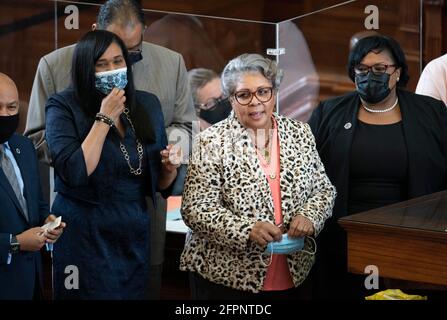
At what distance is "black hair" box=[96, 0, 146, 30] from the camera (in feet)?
11.6

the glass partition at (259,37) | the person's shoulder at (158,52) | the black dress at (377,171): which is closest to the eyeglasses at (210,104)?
the glass partition at (259,37)

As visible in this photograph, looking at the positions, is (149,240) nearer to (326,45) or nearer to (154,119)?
(154,119)

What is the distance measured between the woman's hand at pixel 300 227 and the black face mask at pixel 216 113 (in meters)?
1.69

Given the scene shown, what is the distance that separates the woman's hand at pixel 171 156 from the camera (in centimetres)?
317

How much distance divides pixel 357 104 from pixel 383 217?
86 centimetres

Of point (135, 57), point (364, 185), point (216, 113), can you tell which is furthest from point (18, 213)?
point (216, 113)

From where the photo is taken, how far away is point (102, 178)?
124 inches

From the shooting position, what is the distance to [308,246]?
10.9 ft

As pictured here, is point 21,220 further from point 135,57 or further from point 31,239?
point 135,57

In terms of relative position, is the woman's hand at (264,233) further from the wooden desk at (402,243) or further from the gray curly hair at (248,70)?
the gray curly hair at (248,70)

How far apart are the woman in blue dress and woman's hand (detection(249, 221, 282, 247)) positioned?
1.26 feet

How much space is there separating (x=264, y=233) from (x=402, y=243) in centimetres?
48
